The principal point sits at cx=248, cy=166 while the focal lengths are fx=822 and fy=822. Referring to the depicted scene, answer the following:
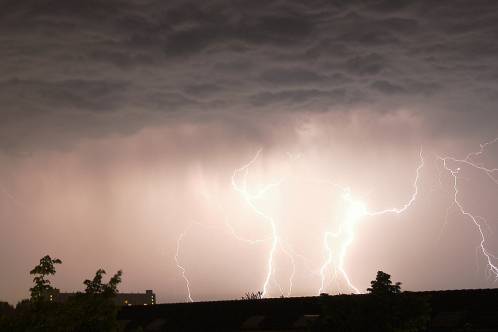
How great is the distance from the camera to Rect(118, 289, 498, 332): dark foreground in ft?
96.2

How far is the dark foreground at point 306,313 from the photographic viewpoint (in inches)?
1155

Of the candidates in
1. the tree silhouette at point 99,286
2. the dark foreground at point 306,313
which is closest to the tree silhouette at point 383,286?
the dark foreground at point 306,313

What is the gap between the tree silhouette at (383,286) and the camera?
2917 cm

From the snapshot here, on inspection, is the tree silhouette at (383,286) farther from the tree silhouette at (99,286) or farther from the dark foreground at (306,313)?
the tree silhouette at (99,286)

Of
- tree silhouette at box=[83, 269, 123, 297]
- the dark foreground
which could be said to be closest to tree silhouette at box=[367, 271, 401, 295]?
the dark foreground

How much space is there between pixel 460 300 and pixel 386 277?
1009cm

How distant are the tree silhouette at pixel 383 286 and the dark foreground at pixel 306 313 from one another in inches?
12.2

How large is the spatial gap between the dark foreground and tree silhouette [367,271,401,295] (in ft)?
1.02

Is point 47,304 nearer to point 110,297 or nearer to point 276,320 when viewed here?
point 110,297

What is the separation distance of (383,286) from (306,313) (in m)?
14.0

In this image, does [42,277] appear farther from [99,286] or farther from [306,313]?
[306,313]

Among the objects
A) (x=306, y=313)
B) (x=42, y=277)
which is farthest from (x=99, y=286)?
(x=306, y=313)

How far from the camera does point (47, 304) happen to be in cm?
2878

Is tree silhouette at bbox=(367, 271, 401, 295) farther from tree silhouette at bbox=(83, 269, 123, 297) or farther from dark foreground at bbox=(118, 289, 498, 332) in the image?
tree silhouette at bbox=(83, 269, 123, 297)
